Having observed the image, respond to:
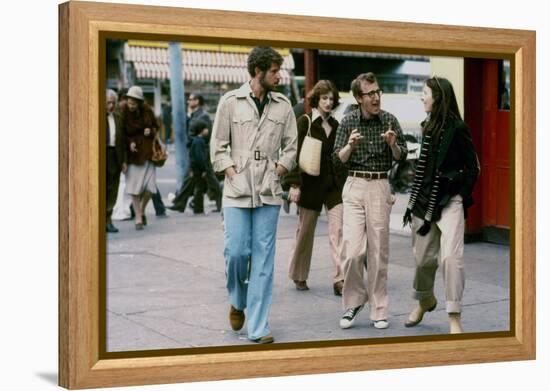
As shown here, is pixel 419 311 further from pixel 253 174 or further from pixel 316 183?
pixel 253 174

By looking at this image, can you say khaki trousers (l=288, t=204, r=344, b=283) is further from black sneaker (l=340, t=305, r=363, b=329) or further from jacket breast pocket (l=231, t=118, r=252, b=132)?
jacket breast pocket (l=231, t=118, r=252, b=132)

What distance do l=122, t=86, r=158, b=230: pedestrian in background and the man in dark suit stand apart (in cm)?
5

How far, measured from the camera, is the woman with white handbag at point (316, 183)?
8703 mm

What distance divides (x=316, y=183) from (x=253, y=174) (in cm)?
62

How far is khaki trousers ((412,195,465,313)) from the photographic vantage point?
9.04 m

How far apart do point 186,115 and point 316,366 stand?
1.90 meters

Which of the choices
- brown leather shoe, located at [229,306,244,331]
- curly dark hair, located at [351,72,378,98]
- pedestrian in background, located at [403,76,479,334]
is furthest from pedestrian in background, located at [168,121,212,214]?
pedestrian in background, located at [403,76,479,334]

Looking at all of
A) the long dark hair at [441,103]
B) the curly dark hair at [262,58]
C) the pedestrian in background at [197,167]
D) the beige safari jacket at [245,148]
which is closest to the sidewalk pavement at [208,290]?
the pedestrian in background at [197,167]

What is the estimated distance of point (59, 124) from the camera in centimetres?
799

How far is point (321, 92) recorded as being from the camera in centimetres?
883

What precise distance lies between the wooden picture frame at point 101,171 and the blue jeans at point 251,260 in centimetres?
28

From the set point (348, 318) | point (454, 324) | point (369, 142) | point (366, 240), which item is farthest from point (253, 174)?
point (454, 324)

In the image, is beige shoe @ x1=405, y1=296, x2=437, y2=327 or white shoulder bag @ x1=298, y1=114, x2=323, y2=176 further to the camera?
beige shoe @ x1=405, y1=296, x2=437, y2=327

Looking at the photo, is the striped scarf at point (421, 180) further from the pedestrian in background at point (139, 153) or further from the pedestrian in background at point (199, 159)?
the pedestrian in background at point (139, 153)
